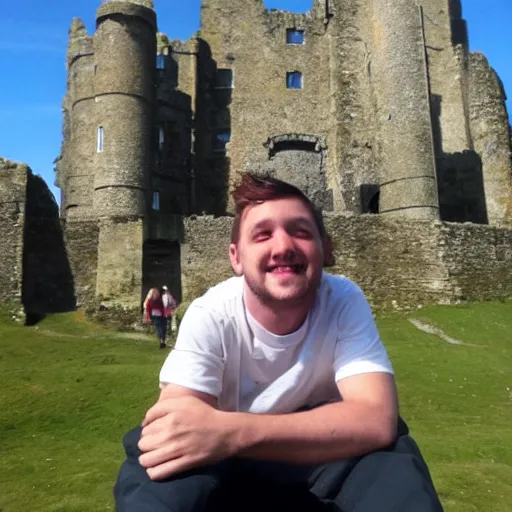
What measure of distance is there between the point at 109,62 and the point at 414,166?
1497 centimetres

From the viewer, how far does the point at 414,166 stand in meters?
27.7

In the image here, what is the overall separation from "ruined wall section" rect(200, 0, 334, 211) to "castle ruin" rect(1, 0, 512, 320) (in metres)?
0.09

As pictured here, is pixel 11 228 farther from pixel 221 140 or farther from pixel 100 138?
pixel 221 140

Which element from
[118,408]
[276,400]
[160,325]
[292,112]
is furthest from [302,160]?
[276,400]

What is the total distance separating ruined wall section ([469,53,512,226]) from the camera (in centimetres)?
3055

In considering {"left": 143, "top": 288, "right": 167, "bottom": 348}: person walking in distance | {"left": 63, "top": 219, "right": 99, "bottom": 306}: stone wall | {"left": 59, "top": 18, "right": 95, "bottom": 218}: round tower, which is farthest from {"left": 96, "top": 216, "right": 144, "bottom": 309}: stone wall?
{"left": 59, "top": 18, "right": 95, "bottom": 218}: round tower

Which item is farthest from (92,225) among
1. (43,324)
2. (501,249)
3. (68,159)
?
(501,249)

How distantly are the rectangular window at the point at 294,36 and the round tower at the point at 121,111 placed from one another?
1238 centimetres

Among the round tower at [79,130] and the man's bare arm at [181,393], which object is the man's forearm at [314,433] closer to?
the man's bare arm at [181,393]

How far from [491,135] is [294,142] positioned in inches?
433

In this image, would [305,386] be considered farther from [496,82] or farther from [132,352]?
[496,82]

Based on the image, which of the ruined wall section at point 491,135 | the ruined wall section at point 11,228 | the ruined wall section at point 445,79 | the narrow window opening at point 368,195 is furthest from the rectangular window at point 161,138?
the ruined wall section at point 491,135

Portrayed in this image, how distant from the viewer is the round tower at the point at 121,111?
83.6ft

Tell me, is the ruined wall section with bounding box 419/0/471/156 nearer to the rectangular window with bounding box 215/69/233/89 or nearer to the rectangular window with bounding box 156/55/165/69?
the rectangular window with bounding box 215/69/233/89
